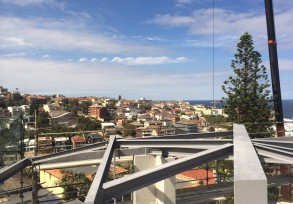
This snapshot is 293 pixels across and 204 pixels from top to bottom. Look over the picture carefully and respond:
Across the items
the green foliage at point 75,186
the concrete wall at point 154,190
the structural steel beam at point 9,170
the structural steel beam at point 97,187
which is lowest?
the green foliage at point 75,186

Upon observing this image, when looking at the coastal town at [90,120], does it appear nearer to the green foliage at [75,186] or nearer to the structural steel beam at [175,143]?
the green foliage at [75,186]

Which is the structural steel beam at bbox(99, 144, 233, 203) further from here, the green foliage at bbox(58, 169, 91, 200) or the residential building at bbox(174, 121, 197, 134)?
the residential building at bbox(174, 121, 197, 134)

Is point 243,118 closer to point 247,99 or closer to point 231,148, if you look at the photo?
point 247,99

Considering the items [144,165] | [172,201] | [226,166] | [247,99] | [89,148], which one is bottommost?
[226,166]

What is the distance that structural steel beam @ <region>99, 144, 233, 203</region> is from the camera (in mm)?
2800

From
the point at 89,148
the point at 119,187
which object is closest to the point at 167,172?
the point at 119,187

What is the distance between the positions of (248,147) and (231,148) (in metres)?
0.34

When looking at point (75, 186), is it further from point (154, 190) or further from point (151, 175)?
point (151, 175)

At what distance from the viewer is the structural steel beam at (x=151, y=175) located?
9.19 feet

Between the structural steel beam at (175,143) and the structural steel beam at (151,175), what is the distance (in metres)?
0.97

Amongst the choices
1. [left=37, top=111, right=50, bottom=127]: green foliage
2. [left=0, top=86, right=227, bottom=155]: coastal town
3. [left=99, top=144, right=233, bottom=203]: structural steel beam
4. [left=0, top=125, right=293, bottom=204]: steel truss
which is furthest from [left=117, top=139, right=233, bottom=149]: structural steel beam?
[left=37, top=111, right=50, bottom=127]: green foliage

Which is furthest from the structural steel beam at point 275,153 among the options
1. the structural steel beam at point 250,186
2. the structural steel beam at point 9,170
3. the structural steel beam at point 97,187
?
the structural steel beam at point 9,170

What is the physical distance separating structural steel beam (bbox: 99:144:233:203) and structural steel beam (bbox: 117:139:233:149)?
3.20 ft

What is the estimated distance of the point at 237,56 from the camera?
1820 cm
